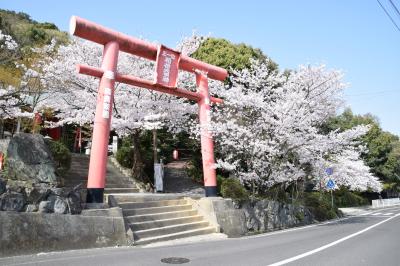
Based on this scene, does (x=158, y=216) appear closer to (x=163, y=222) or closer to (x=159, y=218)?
(x=159, y=218)

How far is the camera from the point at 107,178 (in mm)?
16578

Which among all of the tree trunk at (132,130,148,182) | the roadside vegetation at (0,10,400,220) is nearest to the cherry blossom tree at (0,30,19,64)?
the roadside vegetation at (0,10,400,220)

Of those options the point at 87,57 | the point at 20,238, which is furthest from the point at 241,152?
the point at 20,238

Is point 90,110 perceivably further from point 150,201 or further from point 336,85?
point 336,85

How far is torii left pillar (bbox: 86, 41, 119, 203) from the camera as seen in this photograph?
1027 centimetres

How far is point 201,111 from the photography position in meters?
14.5

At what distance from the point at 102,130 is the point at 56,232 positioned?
3458mm

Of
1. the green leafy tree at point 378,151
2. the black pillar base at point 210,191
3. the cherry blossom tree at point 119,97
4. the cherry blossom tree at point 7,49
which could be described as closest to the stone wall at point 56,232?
the black pillar base at point 210,191

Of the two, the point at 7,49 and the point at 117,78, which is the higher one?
the point at 7,49

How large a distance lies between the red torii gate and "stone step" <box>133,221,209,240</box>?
1.46 meters

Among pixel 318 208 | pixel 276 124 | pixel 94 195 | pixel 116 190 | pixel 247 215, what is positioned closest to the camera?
pixel 94 195

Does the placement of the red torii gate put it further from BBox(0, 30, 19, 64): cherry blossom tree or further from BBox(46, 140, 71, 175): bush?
BBox(46, 140, 71, 175): bush

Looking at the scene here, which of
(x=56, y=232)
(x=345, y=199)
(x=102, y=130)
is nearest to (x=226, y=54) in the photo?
(x=102, y=130)

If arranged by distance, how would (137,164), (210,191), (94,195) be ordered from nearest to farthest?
1. (94,195)
2. (210,191)
3. (137,164)
